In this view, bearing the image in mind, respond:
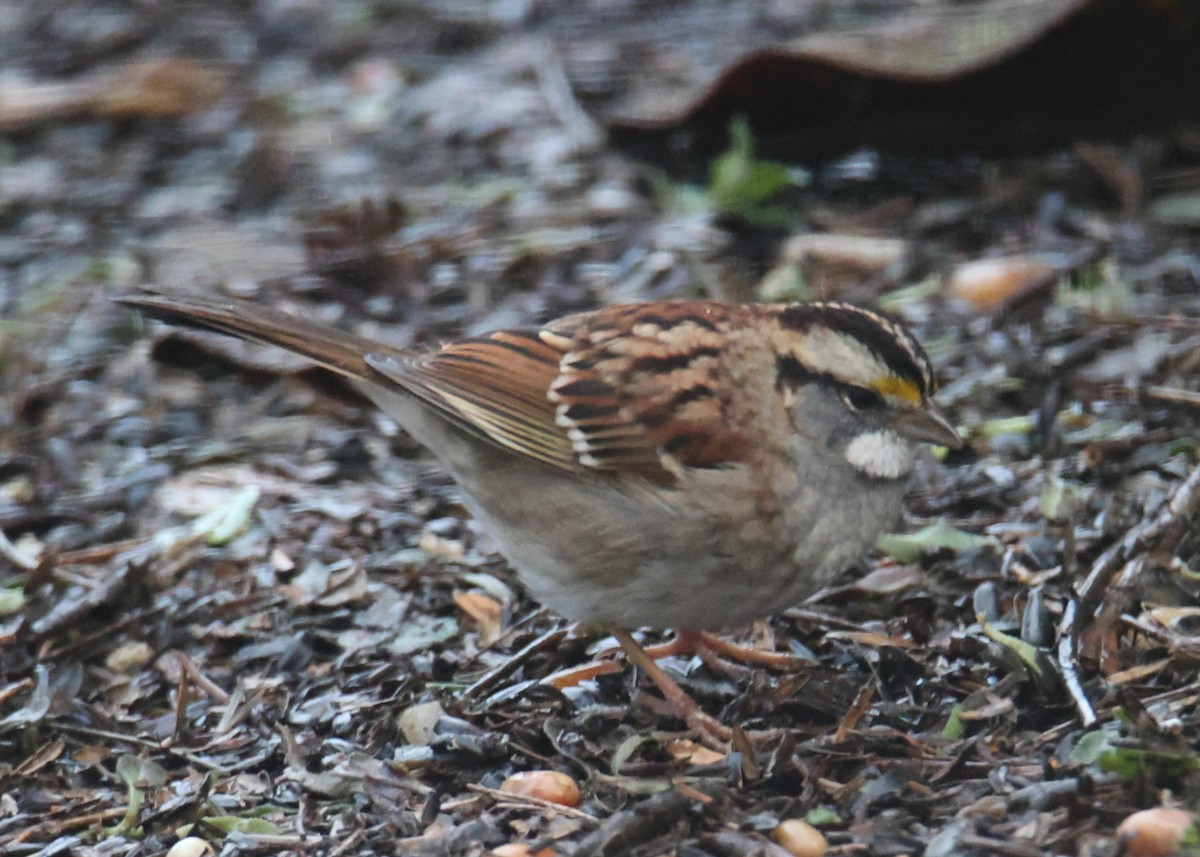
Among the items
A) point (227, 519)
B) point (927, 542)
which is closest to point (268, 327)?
point (227, 519)

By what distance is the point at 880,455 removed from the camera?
3605 mm

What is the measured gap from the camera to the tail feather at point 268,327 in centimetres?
392

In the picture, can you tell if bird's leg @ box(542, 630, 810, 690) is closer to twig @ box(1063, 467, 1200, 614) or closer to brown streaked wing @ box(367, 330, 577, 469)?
brown streaked wing @ box(367, 330, 577, 469)

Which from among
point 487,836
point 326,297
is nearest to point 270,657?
point 487,836

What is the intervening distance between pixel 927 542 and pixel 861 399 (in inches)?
23.4

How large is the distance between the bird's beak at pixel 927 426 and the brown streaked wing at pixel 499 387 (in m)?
0.73

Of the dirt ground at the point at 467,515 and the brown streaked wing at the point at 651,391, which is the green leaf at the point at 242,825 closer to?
the dirt ground at the point at 467,515

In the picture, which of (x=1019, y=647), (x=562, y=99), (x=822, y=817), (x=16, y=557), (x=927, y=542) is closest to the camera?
(x=822, y=817)

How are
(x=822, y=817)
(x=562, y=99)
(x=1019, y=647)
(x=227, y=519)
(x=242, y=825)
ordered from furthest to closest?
(x=562, y=99) < (x=227, y=519) < (x=1019, y=647) < (x=242, y=825) < (x=822, y=817)

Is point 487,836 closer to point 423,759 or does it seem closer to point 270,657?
point 423,759

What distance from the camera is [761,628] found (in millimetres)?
4035

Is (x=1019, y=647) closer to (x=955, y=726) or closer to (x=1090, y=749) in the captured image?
(x=955, y=726)

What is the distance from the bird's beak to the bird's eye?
0.19ft

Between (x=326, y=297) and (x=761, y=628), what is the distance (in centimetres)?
232
